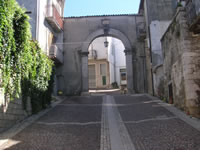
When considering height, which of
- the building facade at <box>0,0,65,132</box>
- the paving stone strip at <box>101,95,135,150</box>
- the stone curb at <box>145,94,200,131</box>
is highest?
the building facade at <box>0,0,65,132</box>

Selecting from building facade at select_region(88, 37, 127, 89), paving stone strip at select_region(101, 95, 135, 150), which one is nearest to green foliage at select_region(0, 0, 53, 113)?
paving stone strip at select_region(101, 95, 135, 150)

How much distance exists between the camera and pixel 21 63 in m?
6.61

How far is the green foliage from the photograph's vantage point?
539 centimetres

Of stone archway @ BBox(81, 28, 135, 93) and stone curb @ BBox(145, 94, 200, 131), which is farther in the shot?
stone archway @ BBox(81, 28, 135, 93)

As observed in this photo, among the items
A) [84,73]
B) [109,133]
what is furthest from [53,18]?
[109,133]

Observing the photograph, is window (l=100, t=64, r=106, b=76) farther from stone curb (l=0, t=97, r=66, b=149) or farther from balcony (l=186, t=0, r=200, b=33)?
balcony (l=186, t=0, r=200, b=33)

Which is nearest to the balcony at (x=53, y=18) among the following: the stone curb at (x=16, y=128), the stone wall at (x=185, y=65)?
the stone curb at (x=16, y=128)

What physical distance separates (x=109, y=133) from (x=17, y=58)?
3417 millimetres

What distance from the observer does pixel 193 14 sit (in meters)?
7.04

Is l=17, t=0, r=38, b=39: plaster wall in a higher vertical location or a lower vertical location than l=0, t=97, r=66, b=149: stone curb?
higher

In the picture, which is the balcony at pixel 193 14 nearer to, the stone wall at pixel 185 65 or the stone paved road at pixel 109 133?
the stone wall at pixel 185 65

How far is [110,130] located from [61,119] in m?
2.26

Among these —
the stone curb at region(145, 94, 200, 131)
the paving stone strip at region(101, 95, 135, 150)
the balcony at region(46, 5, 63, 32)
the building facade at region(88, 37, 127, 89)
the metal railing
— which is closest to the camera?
the paving stone strip at region(101, 95, 135, 150)

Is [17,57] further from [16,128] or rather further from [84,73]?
[84,73]
